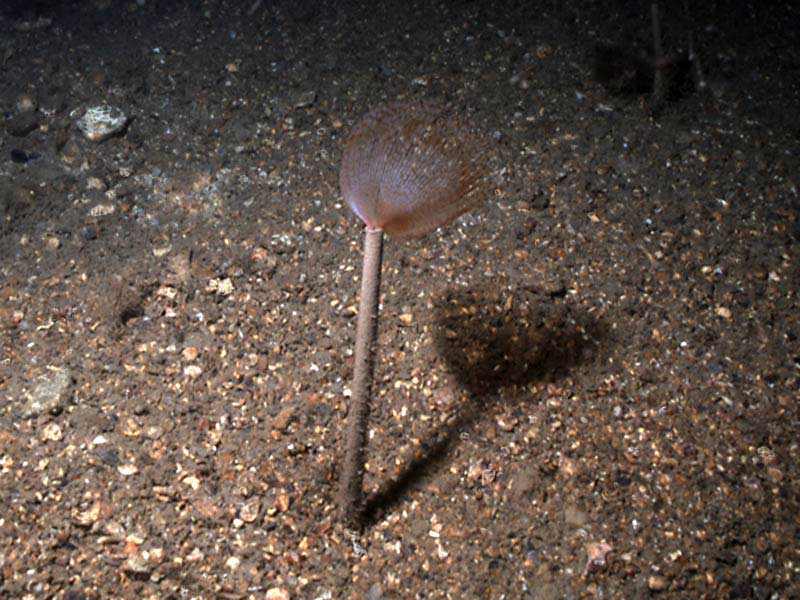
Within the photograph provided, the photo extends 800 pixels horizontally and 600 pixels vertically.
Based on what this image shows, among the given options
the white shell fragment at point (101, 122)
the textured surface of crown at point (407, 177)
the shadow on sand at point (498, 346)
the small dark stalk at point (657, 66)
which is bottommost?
the shadow on sand at point (498, 346)

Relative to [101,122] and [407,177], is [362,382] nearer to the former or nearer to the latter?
[407,177]

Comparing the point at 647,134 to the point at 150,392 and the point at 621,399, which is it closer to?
the point at 621,399

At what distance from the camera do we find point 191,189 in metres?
1.92

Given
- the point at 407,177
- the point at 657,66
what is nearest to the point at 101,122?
the point at 407,177

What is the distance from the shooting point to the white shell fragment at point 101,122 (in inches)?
80.4

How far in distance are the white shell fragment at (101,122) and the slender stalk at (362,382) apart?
45.2 inches

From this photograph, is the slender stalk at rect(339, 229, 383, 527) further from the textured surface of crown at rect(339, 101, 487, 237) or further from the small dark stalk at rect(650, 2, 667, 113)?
the small dark stalk at rect(650, 2, 667, 113)

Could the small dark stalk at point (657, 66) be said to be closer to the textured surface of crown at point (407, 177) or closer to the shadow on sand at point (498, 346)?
the shadow on sand at point (498, 346)

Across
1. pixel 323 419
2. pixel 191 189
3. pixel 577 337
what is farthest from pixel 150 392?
pixel 577 337

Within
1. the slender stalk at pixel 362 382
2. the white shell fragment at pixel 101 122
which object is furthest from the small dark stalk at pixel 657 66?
the white shell fragment at pixel 101 122

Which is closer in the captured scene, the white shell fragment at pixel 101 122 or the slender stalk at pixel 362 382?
the slender stalk at pixel 362 382

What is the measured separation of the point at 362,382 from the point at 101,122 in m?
1.34

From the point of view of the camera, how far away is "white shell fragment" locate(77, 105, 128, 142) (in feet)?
6.70

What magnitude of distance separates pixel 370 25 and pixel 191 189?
0.86 metres
